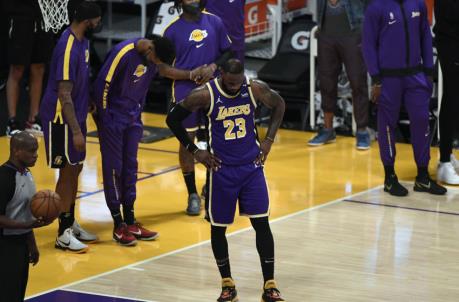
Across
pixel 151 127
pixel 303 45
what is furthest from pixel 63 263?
pixel 303 45

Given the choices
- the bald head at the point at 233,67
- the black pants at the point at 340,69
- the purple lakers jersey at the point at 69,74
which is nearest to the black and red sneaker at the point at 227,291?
the bald head at the point at 233,67

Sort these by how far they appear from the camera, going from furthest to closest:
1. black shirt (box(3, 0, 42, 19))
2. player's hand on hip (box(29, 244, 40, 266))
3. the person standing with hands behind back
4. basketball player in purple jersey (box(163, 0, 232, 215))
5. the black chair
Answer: the black chair → black shirt (box(3, 0, 42, 19)) → the person standing with hands behind back → basketball player in purple jersey (box(163, 0, 232, 215)) → player's hand on hip (box(29, 244, 40, 266))

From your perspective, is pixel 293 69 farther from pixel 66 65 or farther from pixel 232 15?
pixel 66 65

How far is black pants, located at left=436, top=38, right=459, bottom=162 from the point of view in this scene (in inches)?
459

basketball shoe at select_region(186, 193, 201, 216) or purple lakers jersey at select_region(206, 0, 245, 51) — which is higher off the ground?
purple lakers jersey at select_region(206, 0, 245, 51)

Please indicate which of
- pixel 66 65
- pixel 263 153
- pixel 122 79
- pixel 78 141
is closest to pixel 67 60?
pixel 66 65

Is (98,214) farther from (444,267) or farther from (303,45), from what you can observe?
(303,45)

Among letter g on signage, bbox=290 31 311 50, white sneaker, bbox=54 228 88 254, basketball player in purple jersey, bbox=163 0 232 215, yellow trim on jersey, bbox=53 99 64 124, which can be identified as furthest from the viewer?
letter g on signage, bbox=290 31 311 50

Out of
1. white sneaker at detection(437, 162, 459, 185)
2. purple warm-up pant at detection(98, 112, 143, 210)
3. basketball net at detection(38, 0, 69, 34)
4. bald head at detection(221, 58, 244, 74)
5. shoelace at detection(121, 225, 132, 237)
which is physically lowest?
shoelace at detection(121, 225, 132, 237)

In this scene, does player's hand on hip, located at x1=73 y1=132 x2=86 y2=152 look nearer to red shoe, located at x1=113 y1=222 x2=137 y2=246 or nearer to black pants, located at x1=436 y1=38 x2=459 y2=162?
red shoe, located at x1=113 y1=222 x2=137 y2=246

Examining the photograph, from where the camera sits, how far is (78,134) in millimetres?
9227

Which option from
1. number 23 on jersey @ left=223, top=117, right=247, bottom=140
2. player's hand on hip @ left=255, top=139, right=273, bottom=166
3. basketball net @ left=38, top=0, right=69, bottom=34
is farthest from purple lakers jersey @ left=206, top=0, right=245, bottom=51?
number 23 on jersey @ left=223, top=117, right=247, bottom=140

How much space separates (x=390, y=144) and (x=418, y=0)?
135 centimetres

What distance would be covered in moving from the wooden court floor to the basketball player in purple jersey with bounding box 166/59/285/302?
39cm
